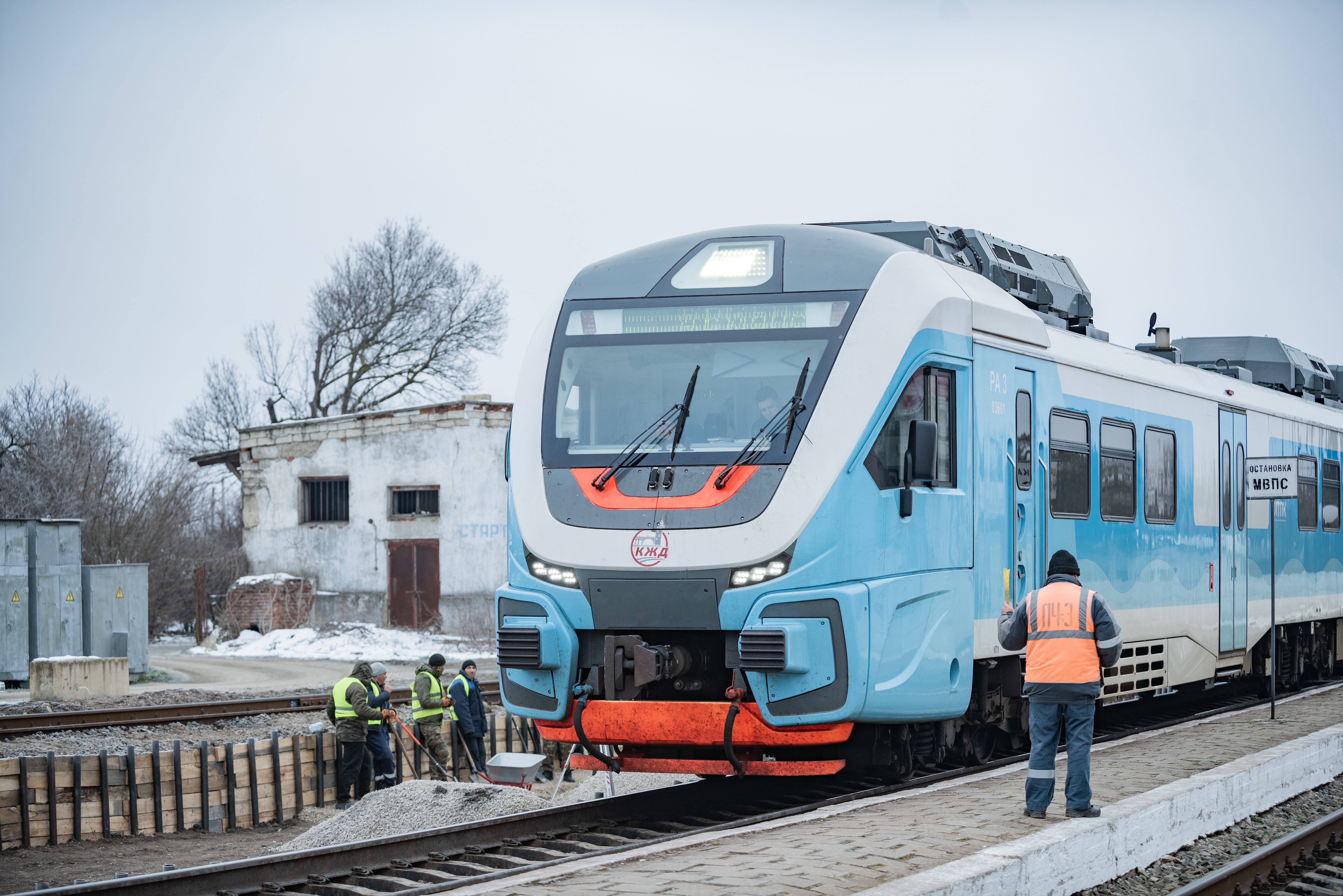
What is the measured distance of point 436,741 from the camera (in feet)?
52.4

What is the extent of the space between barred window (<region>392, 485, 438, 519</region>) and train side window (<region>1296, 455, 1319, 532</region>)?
22.7 m

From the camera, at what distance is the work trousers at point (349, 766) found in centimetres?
1478

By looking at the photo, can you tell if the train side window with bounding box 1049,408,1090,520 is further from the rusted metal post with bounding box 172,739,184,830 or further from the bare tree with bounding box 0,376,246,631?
the bare tree with bounding box 0,376,246,631

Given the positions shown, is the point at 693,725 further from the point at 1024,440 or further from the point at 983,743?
the point at 1024,440

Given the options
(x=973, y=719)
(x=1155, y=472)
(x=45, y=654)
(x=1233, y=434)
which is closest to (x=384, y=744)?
(x=973, y=719)

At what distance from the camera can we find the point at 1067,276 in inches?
549

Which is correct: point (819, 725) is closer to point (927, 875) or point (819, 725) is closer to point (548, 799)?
point (927, 875)

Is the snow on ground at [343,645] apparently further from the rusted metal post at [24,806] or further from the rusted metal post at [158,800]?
the rusted metal post at [24,806]

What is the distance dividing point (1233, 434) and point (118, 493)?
116 feet

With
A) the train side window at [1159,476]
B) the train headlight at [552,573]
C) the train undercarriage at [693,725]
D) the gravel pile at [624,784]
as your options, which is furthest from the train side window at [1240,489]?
the train headlight at [552,573]

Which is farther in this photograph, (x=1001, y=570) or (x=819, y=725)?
(x=1001, y=570)

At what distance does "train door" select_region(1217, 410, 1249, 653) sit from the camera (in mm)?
14797

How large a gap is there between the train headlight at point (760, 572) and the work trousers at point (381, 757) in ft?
23.7

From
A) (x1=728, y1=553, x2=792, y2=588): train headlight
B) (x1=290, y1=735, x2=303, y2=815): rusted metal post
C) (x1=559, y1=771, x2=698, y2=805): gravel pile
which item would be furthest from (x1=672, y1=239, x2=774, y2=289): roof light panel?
(x1=290, y1=735, x2=303, y2=815): rusted metal post
